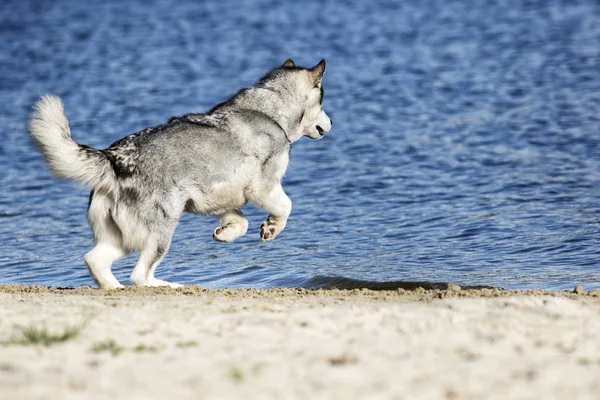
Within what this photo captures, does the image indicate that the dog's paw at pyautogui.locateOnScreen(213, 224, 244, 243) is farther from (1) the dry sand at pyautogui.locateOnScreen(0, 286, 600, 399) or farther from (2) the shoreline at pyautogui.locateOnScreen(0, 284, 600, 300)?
(1) the dry sand at pyautogui.locateOnScreen(0, 286, 600, 399)

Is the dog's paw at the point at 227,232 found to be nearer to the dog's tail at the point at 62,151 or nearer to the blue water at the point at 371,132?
the blue water at the point at 371,132

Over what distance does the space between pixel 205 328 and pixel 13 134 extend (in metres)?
11.5

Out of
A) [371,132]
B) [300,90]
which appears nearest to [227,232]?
[300,90]

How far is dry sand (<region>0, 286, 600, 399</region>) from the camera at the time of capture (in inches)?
182

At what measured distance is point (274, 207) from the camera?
857 cm

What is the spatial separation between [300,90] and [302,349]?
424 cm

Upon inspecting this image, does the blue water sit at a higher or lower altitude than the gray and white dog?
lower

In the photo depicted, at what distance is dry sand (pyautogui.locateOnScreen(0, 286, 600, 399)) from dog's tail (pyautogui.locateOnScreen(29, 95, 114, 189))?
3.40 ft

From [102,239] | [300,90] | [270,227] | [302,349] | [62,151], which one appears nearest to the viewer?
[302,349]

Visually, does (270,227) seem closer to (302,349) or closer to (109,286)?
(109,286)

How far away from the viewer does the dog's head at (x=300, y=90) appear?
9078mm

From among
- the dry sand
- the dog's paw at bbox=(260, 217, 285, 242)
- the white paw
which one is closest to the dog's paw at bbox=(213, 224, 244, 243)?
the dog's paw at bbox=(260, 217, 285, 242)

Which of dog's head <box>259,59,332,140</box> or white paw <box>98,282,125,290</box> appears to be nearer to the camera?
white paw <box>98,282,125,290</box>

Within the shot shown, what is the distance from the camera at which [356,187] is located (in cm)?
1253
